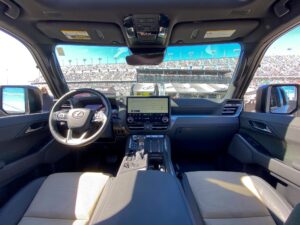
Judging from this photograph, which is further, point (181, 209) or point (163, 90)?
point (163, 90)

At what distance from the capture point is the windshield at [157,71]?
279cm

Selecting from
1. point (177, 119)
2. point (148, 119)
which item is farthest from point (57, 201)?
point (177, 119)

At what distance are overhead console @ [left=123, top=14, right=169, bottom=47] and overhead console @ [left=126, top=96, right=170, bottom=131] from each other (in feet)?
2.35

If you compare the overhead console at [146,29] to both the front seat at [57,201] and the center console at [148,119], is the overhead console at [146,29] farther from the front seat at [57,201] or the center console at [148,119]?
the front seat at [57,201]

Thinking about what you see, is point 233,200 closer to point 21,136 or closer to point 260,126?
point 260,126

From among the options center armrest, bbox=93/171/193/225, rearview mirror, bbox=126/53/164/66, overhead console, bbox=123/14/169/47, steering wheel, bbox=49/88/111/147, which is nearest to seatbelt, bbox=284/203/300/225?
center armrest, bbox=93/171/193/225

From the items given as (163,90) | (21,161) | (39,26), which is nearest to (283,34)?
(163,90)

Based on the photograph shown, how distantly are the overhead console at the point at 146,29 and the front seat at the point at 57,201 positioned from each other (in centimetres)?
148

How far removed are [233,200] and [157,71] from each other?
1820 mm

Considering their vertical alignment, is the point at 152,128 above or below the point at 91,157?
above

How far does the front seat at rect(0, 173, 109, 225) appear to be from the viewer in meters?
1.38

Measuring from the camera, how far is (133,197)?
1.22 metres

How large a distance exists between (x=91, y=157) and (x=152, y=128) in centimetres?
95

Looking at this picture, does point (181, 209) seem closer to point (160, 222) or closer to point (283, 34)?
point (160, 222)
